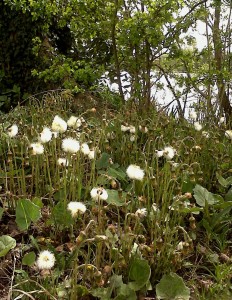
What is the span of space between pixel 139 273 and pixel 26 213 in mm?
581

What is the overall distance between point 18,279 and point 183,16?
3.11 metres

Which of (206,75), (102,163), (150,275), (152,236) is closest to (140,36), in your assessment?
(206,75)

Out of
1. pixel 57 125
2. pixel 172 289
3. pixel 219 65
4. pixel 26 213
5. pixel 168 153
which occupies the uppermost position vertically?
pixel 219 65

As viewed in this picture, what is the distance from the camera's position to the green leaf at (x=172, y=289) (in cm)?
189

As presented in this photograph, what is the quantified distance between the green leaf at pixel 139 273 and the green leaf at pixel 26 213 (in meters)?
0.50

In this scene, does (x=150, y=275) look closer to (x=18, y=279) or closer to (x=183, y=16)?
(x=18, y=279)

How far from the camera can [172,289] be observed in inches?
75.7

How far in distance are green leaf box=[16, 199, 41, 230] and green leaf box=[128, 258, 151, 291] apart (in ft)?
1.63

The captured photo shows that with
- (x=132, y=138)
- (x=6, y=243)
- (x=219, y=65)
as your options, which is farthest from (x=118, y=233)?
(x=219, y=65)

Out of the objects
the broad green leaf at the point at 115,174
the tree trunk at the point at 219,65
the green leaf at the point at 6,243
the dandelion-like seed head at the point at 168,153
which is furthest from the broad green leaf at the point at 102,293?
the tree trunk at the point at 219,65

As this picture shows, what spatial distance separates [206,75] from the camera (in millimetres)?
4535

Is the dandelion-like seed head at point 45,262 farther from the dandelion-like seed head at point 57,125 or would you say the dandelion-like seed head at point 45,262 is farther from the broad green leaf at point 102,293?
the dandelion-like seed head at point 57,125

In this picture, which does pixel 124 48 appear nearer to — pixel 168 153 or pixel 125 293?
pixel 168 153

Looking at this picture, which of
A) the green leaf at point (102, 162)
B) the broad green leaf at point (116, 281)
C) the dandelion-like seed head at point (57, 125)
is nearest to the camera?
the broad green leaf at point (116, 281)
